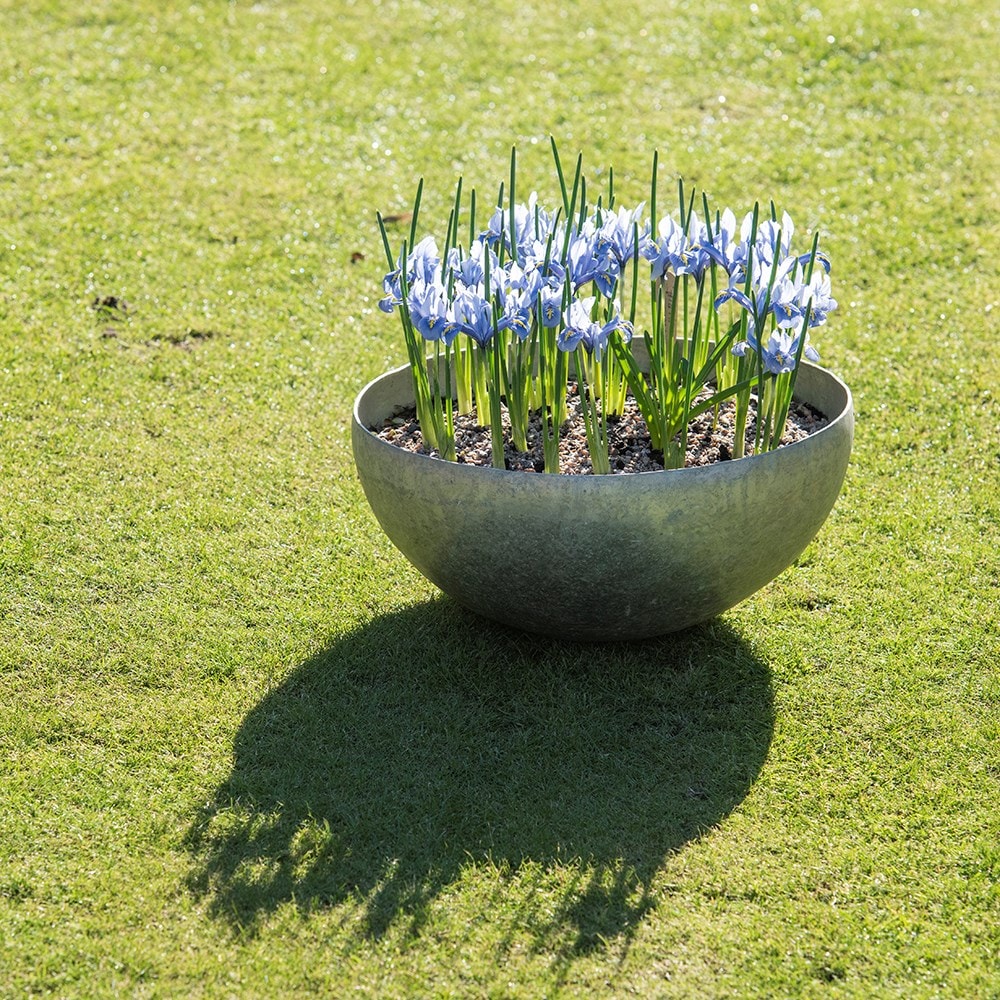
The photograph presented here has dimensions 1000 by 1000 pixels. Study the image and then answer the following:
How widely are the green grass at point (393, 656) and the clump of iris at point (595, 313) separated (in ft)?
2.22

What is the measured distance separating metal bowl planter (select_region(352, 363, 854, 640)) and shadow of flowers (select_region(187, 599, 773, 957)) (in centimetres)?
20

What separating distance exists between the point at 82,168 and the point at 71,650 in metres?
4.00

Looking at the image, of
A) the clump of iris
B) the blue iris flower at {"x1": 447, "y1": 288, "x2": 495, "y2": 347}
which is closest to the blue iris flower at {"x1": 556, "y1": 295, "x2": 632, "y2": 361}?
the clump of iris

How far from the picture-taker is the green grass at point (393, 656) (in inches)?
114

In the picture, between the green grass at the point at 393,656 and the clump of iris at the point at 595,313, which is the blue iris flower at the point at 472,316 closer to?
the clump of iris at the point at 595,313

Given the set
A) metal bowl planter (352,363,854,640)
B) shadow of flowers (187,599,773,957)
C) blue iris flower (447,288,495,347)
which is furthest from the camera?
blue iris flower (447,288,495,347)

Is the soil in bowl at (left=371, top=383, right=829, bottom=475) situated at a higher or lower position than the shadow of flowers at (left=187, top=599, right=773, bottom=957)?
higher

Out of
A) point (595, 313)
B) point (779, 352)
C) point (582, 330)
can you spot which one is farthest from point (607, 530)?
point (595, 313)

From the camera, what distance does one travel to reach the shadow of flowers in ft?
9.86

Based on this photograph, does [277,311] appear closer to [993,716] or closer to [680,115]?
[680,115]

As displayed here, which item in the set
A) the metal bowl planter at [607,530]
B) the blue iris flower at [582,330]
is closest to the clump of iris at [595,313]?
the blue iris flower at [582,330]

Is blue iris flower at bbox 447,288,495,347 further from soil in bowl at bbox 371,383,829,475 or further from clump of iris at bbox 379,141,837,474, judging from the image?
soil in bowl at bbox 371,383,829,475

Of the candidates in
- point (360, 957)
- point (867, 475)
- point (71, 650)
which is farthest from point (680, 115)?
point (360, 957)

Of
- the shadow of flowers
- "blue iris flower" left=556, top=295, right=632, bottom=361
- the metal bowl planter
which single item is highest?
→ "blue iris flower" left=556, top=295, right=632, bottom=361
